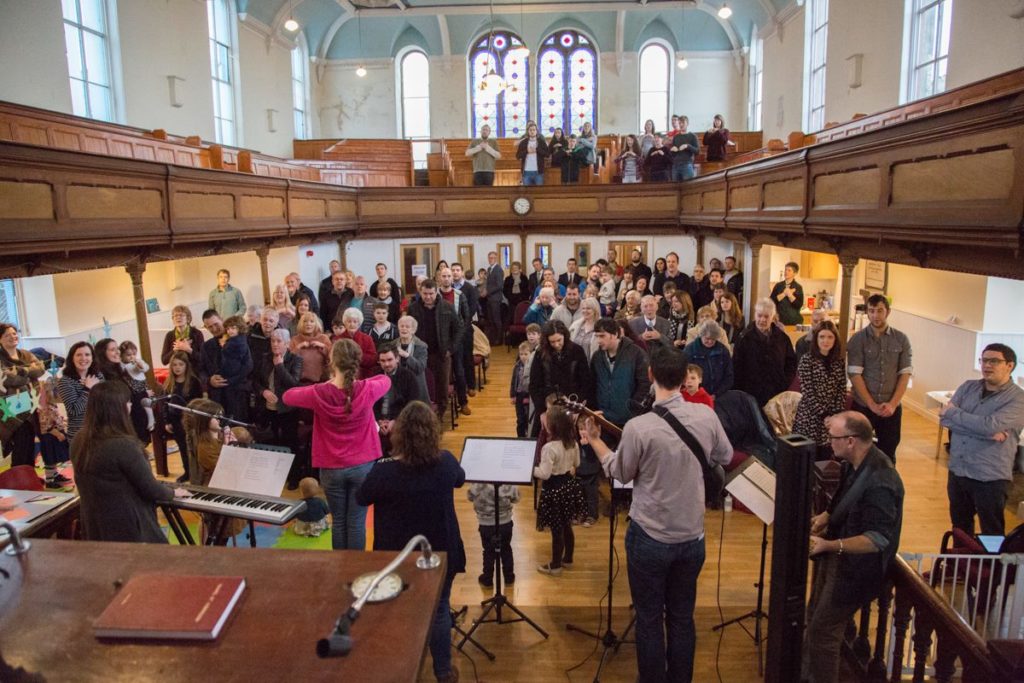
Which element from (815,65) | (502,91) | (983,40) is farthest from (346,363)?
(502,91)

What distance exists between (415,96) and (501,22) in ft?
12.0

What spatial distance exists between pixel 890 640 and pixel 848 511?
92 cm

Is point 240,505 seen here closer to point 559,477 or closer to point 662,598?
point 662,598

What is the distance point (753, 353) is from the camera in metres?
6.33

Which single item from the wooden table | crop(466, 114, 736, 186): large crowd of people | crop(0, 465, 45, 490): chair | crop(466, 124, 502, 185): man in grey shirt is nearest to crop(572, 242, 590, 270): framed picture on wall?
crop(466, 114, 736, 186): large crowd of people

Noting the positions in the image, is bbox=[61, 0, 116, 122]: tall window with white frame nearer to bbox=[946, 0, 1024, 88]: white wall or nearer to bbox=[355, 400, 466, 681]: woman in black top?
bbox=[355, 400, 466, 681]: woman in black top

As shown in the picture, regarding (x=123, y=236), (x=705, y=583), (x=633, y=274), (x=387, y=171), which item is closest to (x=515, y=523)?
(x=705, y=583)

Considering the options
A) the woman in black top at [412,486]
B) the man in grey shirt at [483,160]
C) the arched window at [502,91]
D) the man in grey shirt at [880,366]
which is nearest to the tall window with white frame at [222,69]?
the man in grey shirt at [483,160]

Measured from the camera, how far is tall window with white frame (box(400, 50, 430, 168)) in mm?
22375

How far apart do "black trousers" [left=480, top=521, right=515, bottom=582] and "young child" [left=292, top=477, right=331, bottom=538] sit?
5.50ft

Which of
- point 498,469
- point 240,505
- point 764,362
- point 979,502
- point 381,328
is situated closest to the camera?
point 240,505

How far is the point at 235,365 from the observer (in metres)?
6.57

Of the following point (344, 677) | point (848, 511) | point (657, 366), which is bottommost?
point (848, 511)

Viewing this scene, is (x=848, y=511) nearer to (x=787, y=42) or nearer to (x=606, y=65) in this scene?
(x=787, y=42)
